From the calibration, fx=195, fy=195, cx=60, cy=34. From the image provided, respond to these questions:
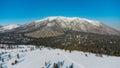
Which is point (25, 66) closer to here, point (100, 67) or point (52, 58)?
point (52, 58)

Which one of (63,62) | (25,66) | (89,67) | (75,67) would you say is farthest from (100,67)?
(25,66)

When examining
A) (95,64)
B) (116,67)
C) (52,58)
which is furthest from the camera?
(52,58)

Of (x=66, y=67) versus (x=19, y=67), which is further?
(x=19, y=67)

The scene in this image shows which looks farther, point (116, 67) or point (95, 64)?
point (95, 64)

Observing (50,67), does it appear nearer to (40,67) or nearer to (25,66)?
(40,67)

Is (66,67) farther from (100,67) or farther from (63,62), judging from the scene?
(100,67)

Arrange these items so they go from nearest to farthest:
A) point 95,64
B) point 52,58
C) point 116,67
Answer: point 116,67 < point 95,64 < point 52,58

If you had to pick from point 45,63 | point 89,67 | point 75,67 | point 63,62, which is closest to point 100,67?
point 89,67
